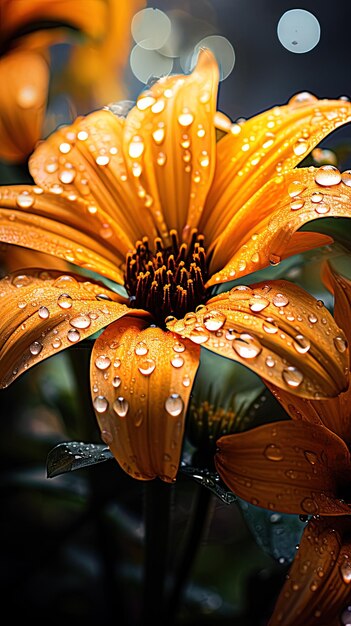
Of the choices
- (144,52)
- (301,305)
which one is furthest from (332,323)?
(144,52)

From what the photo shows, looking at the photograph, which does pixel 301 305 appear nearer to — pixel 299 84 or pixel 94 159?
pixel 94 159

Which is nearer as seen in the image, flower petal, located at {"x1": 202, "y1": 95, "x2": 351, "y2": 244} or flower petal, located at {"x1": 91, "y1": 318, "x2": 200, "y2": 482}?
flower petal, located at {"x1": 91, "y1": 318, "x2": 200, "y2": 482}

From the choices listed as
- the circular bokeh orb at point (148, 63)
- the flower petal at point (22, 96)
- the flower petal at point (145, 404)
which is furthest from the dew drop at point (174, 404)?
the circular bokeh orb at point (148, 63)

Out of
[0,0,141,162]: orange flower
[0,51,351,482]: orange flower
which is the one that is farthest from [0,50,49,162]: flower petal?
[0,51,351,482]: orange flower

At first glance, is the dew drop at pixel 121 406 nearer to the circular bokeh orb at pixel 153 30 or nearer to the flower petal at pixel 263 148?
the flower petal at pixel 263 148

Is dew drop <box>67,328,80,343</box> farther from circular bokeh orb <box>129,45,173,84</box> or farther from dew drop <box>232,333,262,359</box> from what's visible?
circular bokeh orb <box>129,45,173,84</box>

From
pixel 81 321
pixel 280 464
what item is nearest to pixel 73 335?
pixel 81 321
